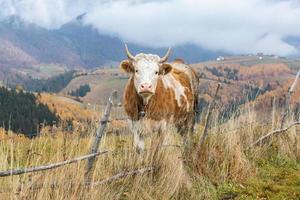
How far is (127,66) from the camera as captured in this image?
11.6 metres

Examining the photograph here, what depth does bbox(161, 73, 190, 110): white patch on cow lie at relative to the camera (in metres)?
13.1

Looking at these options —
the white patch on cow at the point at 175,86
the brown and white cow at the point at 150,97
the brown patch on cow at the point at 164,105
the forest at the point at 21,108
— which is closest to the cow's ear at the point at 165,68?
the brown and white cow at the point at 150,97

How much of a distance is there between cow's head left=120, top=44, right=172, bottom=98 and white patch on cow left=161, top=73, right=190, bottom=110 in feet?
3.75

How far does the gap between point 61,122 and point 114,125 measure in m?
1.86

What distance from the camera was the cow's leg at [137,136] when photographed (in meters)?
8.90

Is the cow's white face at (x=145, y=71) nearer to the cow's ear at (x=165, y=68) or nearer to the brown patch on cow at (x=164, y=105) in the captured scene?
the cow's ear at (x=165, y=68)

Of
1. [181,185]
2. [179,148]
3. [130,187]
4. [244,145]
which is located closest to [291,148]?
[244,145]

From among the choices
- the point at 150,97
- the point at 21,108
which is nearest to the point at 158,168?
the point at 150,97

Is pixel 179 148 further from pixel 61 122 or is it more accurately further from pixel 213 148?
pixel 61 122

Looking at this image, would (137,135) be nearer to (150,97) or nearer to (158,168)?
(150,97)

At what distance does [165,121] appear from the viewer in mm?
11367

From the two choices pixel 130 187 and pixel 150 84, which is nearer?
pixel 130 187

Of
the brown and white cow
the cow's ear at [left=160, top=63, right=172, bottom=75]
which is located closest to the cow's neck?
the brown and white cow

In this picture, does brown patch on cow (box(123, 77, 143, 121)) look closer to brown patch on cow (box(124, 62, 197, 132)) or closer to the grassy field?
brown patch on cow (box(124, 62, 197, 132))
